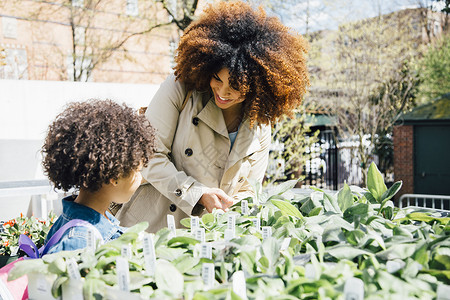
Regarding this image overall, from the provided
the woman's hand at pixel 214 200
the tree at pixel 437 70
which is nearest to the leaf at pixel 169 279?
the woman's hand at pixel 214 200

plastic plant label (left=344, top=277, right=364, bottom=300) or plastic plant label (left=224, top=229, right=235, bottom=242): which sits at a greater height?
plastic plant label (left=224, top=229, right=235, bottom=242)

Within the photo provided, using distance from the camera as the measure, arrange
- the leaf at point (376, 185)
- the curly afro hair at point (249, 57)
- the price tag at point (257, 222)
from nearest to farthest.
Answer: the price tag at point (257, 222) < the leaf at point (376, 185) < the curly afro hair at point (249, 57)

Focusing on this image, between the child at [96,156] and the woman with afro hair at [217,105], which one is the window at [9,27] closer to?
the woman with afro hair at [217,105]

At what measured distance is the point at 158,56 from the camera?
15.5 m

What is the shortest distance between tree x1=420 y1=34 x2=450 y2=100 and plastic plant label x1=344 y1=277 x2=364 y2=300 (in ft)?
45.6

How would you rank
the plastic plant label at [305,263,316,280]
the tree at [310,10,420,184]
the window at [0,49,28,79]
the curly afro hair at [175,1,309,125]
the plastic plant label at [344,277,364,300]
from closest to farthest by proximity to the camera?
the plastic plant label at [344,277,364,300]
the plastic plant label at [305,263,316,280]
the curly afro hair at [175,1,309,125]
the window at [0,49,28,79]
the tree at [310,10,420,184]

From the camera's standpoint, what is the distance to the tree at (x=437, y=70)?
13250 mm

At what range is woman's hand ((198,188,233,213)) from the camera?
6.10 feet

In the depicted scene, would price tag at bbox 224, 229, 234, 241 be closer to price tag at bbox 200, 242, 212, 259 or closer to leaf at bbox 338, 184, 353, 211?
price tag at bbox 200, 242, 212, 259

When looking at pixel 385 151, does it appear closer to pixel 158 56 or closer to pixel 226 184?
pixel 158 56

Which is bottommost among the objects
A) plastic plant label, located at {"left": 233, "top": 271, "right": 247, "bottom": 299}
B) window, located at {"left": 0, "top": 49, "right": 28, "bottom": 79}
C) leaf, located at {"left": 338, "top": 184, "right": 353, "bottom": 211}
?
plastic plant label, located at {"left": 233, "top": 271, "right": 247, "bottom": 299}

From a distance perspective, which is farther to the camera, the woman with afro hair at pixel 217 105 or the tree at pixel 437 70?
the tree at pixel 437 70

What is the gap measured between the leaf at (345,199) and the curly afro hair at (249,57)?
2.80ft

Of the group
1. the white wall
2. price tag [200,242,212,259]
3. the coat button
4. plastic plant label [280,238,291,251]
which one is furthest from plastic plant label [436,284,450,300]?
the white wall
